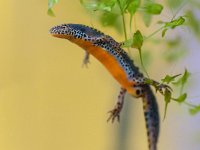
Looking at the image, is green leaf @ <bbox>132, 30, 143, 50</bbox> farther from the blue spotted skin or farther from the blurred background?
the blurred background

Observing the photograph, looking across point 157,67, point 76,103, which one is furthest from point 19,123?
point 157,67

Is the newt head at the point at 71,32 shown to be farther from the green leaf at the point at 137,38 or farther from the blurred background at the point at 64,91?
the blurred background at the point at 64,91

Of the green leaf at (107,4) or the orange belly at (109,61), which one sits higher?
the green leaf at (107,4)

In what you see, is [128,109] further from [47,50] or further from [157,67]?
[47,50]

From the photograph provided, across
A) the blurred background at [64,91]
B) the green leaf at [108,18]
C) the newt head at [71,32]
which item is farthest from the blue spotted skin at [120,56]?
the blurred background at [64,91]

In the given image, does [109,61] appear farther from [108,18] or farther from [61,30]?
[108,18]

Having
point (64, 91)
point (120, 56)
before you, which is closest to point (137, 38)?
point (120, 56)
